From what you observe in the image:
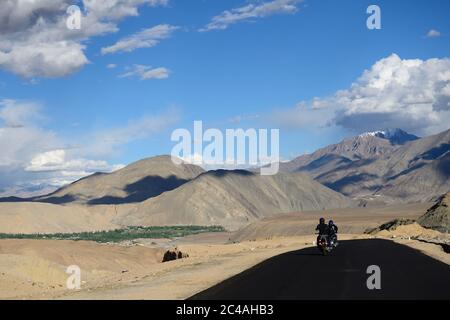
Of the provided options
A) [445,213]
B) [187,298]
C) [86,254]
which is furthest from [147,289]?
[445,213]

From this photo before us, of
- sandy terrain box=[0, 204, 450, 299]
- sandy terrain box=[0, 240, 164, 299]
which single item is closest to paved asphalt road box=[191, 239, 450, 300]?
sandy terrain box=[0, 204, 450, 299]

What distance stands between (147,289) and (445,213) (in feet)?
239

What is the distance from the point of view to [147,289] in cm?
1939

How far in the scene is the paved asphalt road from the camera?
16216 mm

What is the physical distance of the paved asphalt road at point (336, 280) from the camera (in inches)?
638

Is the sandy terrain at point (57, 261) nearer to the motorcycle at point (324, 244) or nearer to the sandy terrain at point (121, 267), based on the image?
the sandy terrain at point (121, 267)

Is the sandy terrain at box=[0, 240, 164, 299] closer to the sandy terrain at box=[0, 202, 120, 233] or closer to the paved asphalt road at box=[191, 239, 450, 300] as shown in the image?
the paved asphalt road at box=[191, 239, 450, 300]

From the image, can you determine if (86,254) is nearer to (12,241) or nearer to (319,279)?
(12,241)

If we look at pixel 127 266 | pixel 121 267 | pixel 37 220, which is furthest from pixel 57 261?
pixel 37 220

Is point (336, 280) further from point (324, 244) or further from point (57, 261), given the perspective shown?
point (57, 261)

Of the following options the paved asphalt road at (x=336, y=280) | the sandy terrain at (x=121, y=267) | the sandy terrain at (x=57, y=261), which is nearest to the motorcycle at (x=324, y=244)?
the paved asphalt road at (x=336, y=280)

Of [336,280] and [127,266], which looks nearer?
[336,280]

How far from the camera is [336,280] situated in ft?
64.5
